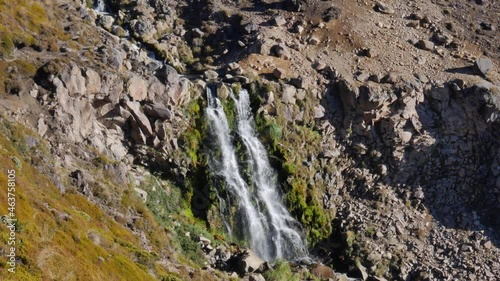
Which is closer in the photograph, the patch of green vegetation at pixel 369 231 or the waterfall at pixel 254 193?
the waterfall at pixel 254 193

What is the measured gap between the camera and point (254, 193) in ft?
161

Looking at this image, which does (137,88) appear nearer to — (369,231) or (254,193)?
(254,193)

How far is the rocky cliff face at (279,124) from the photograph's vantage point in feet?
130

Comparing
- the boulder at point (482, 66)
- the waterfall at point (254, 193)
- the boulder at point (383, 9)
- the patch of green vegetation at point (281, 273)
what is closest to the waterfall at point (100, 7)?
the waterfall at point (254, 193)

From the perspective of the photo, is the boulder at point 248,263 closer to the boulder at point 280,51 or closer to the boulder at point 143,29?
the boulder at point 280,51

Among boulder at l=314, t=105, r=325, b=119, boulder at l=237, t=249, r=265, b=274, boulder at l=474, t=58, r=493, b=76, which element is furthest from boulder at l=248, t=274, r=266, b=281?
boulder at l=474, t=58, r=493, b=76

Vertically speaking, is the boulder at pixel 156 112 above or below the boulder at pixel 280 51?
above

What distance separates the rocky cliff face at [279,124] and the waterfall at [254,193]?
1.02 meters

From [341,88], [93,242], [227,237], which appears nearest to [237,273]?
[227,237]

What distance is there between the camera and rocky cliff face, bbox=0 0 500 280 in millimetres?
39594

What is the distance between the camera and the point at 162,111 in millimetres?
46656

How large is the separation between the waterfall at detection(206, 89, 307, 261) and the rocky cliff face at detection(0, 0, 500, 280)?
1.02 meters

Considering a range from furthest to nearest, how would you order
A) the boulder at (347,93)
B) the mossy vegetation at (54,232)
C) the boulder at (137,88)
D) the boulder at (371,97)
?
1. the boulder at (347,93)
2. the boulder at (371,97)
3. the boulder at (137,88)
4. the mossy vegetation at (54,232)

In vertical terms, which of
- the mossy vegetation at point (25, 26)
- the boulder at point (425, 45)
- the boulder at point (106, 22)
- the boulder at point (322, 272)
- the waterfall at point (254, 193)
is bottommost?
the boulder at point (322, 272)
